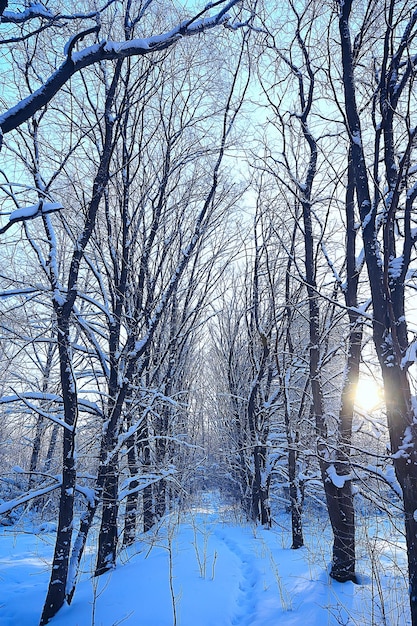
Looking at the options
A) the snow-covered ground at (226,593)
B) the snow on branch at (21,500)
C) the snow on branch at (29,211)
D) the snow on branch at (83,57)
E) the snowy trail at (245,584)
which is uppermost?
the snow on branch at (83,57)

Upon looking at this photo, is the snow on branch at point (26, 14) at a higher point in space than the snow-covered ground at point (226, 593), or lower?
higher

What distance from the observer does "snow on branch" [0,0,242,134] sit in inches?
89.9

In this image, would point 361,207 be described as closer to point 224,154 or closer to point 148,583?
point 224,154

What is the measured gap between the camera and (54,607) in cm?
411

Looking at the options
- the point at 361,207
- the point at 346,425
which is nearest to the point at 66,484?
the point at 346,425

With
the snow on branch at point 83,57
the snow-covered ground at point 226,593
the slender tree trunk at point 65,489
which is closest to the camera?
the snow on branch at point 83,57

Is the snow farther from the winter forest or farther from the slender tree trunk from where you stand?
the slender tree trunk

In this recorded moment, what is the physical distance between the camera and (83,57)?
2.47 meters

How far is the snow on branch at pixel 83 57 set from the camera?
228cm

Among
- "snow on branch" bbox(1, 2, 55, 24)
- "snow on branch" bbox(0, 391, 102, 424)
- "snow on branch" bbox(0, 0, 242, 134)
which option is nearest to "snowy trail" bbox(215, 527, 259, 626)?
"snow on branch" bbox(0, 391, 102, 424)

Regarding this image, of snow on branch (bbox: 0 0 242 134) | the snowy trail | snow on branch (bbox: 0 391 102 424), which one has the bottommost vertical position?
the snowy trail

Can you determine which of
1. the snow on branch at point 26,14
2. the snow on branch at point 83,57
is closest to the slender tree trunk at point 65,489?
the snow on branch at point 83,57

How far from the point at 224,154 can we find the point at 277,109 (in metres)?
1.14

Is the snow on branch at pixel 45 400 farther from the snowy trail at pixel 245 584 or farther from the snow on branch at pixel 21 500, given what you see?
the snowy trail at pixel 245 584
